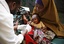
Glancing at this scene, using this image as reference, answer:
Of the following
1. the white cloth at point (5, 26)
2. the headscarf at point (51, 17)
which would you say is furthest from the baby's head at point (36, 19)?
the white cloth at point (5, 26)

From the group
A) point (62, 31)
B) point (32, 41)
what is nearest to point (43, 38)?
point (32, 41)

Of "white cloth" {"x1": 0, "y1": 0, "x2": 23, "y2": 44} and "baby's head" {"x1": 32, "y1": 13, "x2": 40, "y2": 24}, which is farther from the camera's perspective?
"baby's head" {"x1": 32, "y1": 13, "x2": 40, "y2": 24}

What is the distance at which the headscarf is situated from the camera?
215 centimetres

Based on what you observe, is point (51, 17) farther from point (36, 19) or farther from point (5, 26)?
point (5, 26)

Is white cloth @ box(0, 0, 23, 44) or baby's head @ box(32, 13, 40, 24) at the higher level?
white cloth @ box(0, 0, 23, 44)

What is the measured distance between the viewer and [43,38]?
1.97 meters

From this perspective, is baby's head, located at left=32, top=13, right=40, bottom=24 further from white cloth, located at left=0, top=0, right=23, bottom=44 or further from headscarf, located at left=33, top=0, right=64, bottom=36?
white cloth, located at left=0, top=0, right=23, bottom=44

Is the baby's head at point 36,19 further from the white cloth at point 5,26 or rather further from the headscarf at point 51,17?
the white cloth at point 5,26

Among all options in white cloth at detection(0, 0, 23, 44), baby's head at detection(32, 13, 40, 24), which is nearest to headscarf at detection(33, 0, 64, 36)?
baby's head at detection(32, 13, 40, 24)

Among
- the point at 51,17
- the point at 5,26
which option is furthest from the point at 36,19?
the point at 5,26

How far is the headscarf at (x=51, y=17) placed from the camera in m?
2.15

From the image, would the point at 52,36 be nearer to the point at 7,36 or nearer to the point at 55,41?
the point at 55,41

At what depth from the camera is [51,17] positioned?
2.22 m

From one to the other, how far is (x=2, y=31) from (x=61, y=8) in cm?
168
